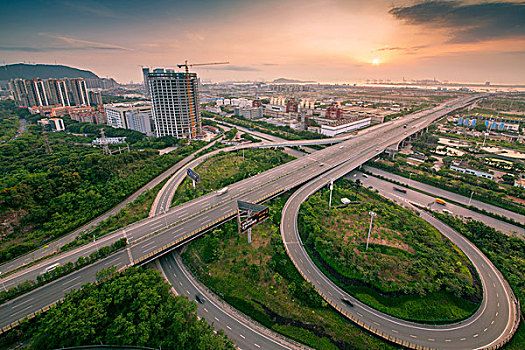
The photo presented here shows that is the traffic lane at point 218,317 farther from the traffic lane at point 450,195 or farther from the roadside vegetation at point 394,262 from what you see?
the traffic lane at point 450,195

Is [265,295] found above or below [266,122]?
below

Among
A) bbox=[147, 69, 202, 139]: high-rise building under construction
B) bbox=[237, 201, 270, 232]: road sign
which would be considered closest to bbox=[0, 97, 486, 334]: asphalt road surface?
bbox=[237, 201, 270, 232]: road sign

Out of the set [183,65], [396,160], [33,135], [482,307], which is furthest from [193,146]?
[482,307]

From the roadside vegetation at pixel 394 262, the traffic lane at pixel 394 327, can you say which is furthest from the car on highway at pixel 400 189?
the traffic lane at pixel 394 327

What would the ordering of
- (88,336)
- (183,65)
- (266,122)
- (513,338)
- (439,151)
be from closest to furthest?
(88,336) < (513,338) < (439,151) < (183,65) < (266,122)

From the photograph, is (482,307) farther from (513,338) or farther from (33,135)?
(33,135)

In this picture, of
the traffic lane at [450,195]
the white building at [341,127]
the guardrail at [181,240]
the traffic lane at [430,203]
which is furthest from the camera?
the white building at [341,127]

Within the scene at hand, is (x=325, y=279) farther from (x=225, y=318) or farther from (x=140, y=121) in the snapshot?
(x=140, y=121)

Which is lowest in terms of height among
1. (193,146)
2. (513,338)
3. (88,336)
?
(513,338)
